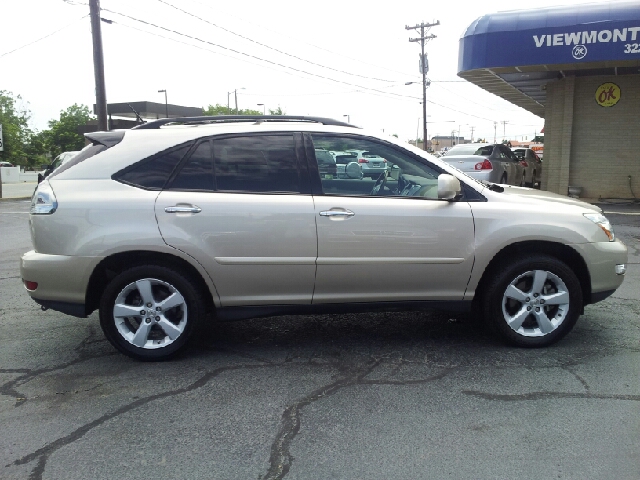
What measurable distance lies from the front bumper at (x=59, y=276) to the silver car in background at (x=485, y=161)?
10.9 metres

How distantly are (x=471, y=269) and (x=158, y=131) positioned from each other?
265 centimetres

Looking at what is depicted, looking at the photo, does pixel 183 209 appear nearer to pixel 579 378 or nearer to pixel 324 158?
pixel 324 158

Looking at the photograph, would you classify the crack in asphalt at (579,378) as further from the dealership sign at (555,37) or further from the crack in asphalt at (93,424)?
the dealership sign at (555,37)

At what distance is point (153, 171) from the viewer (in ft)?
14.4

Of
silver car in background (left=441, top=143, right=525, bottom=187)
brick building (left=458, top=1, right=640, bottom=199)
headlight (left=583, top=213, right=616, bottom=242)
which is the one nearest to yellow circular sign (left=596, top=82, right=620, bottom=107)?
brick building (left=458, top=1, right=640, bottom=199)

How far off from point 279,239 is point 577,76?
15.8 meters

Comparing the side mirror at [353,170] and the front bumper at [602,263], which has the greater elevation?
the side mirror at [353,170]

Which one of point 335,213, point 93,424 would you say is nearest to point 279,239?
point 335,213

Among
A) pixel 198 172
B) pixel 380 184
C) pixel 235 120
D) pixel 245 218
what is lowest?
pixel 245 218

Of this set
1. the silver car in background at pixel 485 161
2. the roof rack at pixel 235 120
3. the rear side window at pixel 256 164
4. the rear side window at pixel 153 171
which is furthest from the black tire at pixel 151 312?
the silver car in background at pixel 485 161

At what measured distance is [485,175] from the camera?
49.1ft

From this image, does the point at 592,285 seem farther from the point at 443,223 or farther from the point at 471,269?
the point at 443,223

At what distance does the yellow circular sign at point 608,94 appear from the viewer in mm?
16859

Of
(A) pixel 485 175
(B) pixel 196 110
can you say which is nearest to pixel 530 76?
(A) pixel 485 175
